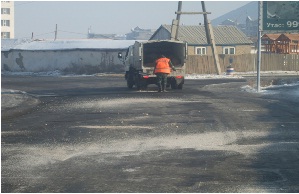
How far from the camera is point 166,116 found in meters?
16.8

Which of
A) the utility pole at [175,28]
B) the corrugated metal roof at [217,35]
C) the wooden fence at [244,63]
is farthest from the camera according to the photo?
the corrugated metal roof at [217,35]

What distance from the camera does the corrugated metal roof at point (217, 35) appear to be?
7356 cm

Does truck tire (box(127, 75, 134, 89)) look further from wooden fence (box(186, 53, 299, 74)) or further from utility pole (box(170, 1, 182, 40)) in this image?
wooden fence (box(186, 53, 299, 74))

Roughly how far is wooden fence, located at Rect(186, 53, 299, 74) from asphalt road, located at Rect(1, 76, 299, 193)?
32206 mm

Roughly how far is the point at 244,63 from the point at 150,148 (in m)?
45.7

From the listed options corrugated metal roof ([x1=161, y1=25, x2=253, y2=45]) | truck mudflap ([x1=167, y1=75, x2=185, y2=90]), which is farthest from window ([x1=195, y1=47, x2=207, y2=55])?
truck mudflap ([x1=167, y1=75, x2=185, y2=90])

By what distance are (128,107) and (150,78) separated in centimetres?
870

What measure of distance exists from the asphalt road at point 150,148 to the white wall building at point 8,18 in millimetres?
128566

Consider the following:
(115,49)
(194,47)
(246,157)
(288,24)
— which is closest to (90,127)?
(246,157)

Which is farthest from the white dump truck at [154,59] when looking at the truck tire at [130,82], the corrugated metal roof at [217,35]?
the corrugated metal roof at [217,35]

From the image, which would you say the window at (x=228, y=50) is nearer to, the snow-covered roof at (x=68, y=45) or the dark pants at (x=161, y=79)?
the snow-covered roof at (x=68, y=45)

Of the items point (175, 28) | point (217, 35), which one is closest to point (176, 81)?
point (175, 28)

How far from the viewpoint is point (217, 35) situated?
249 feet

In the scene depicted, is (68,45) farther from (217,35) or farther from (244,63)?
(217,35)
